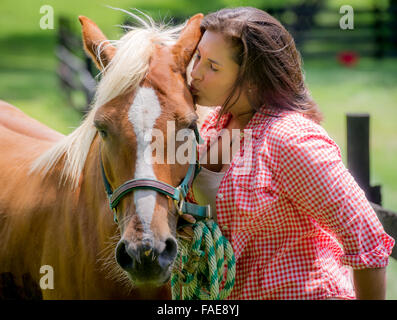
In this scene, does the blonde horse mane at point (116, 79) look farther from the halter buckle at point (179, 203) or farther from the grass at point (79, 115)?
the grass at point (79, 115)

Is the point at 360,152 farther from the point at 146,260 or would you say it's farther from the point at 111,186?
the point at 146,260

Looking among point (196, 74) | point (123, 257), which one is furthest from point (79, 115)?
point (123, 257)

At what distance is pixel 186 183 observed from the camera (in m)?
2.05

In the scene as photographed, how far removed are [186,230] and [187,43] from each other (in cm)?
81

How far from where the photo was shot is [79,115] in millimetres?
12164

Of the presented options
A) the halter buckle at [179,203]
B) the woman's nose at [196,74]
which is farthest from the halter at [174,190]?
the woman's nose at [196,74]

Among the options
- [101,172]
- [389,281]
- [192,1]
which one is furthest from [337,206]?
[192,1]

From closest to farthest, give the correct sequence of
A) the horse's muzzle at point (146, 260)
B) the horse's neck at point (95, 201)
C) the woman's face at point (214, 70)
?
the horse's muzzle at point (146, 260), the woman's face at point (214, 70), the horse's neck at point (95, 201)

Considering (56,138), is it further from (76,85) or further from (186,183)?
(76,85)

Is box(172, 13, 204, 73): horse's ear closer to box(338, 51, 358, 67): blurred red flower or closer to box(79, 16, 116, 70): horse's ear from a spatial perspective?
box(79, 16, 116, 70): horse's ear

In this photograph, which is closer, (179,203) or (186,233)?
(179,203)

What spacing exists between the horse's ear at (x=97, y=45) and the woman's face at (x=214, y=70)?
0.39 m

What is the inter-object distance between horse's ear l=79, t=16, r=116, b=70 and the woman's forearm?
1.35 metres

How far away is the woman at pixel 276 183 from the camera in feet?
6.01
